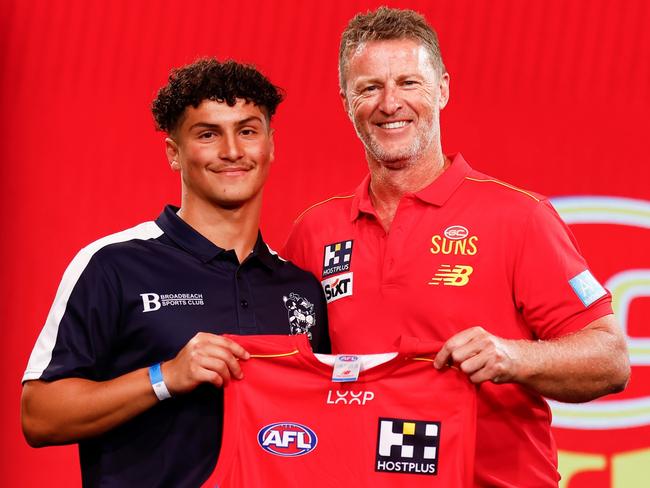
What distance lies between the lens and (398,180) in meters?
2.24

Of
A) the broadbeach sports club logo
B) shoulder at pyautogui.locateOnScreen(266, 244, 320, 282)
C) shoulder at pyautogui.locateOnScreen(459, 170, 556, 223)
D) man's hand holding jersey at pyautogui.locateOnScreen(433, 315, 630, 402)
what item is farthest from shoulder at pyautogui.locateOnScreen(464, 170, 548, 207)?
the broadbeach sports club logo

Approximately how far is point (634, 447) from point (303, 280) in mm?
1439

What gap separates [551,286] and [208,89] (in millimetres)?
870

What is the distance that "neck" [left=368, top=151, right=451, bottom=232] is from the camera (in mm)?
2234

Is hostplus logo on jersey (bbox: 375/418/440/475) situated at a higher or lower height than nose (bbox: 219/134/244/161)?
lower

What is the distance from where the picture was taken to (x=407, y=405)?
1.79 metres

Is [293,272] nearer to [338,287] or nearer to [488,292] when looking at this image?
[338,287]

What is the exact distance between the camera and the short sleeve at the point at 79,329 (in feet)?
6.08

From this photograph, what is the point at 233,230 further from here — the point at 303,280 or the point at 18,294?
the point at 18,294

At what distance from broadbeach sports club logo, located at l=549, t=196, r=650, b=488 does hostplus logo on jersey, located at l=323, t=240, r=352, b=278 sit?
1089mm

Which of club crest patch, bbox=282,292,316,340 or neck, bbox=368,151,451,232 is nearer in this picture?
club crest patch, bbox=282,292,316,340

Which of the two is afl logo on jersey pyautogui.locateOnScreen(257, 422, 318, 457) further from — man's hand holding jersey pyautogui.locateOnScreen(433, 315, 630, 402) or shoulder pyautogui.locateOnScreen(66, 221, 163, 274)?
shoulder pyautogui.locateOnScreen(66, 221, 163, 274)

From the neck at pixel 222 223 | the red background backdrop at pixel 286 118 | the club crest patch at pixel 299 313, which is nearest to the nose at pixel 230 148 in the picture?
the neck at pixel 222 223

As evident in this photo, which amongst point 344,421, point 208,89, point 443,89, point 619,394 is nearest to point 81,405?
point 344,421
